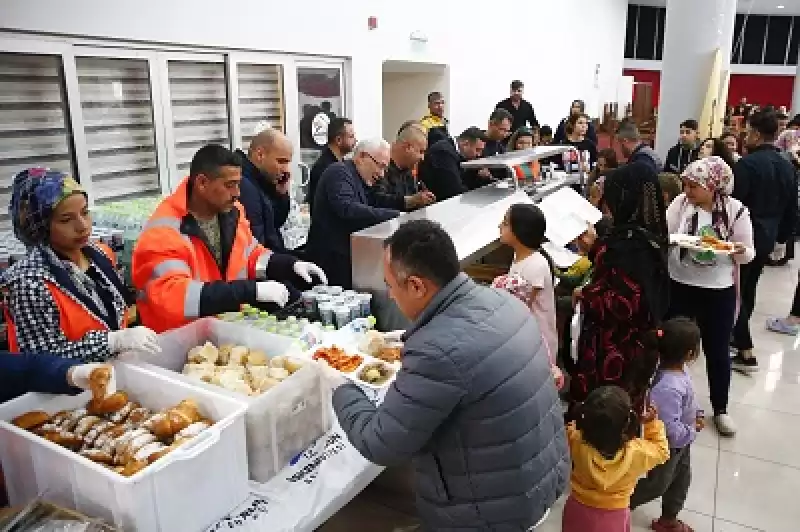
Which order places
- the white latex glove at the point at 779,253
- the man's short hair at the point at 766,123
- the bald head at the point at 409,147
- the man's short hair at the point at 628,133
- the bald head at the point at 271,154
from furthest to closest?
the white latex glove at the point at 779,253
the man's short hair at the point at 628,133
the man's short hair at the point at 766,123
the bald head at the point at 409,147
the bald head at the point at 271,154

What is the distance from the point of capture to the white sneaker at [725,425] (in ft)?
11.4

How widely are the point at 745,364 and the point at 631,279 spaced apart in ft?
8.62

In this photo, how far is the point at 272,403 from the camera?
5.28 ft

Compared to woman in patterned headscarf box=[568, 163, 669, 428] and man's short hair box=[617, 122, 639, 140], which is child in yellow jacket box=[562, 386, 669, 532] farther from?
man's short hair box=[617, 122, 639, 140]

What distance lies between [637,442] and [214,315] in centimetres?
158

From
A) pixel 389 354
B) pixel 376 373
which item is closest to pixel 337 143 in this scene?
pixel 389 354

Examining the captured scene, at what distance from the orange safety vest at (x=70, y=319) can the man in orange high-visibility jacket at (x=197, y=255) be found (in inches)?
9.3

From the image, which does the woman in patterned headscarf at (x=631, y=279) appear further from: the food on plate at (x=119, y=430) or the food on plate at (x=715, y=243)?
the food on plate at (x=119, y=430)

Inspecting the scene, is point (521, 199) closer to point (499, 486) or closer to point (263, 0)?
point (499, 486)

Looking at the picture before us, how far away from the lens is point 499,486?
1.45m

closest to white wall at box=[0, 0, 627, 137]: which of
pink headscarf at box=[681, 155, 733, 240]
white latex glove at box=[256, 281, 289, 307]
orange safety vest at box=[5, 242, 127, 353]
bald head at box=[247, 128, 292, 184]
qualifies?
bald head at box=[247, 128, 292, 184]

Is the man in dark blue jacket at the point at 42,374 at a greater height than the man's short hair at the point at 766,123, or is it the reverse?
the man's short hair at the point at 766,123

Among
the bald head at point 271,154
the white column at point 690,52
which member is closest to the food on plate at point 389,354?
the bald head at point 271,154

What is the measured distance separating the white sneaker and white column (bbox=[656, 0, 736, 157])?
19.8 ft
